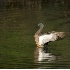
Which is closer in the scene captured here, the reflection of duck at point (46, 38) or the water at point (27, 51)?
the water at point (27, 51)

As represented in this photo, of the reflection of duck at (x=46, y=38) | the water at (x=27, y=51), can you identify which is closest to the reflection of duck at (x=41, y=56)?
the water at (x=27, y=51)

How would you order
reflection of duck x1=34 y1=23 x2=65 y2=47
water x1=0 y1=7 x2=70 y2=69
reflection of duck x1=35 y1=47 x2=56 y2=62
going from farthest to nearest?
reflection of duck x1=34 y1=23 x2=65 y2=47, reflection of duck x1=35 y1=47 x2=56 y2=62, water x1=0 y1=7 x2=70 y2=69

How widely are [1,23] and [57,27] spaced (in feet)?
13.3

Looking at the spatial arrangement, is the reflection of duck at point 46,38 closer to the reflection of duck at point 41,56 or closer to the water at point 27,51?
the water at point 27,51

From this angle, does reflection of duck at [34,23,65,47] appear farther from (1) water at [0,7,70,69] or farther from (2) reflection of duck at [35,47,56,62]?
(2) reflection of duck at [35,47,56,62]

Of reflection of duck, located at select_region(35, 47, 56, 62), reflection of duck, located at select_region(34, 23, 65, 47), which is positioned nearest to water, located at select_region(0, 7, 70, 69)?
reflection of duck, located at select_region(35, 47, 56, 62)

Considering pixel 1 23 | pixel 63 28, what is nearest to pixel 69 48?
pixel 63 28

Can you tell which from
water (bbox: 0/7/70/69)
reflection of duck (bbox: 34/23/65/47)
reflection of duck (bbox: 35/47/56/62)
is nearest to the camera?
water (bbox: 0/7/70/69)

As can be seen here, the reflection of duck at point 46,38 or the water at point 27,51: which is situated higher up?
the reflection of duck at point 46,38

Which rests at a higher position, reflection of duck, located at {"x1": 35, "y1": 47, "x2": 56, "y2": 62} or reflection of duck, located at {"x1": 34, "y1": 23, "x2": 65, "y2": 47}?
reflection of duck, located at {"x1": 34, "y1": 23, "x2": 65, "y2": 47}

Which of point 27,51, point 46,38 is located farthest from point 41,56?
point 46,38

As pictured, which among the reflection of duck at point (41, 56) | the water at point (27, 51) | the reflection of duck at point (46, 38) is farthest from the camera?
the reflection of duck at point (46, 38)

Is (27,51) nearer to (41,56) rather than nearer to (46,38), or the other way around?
(41,56)

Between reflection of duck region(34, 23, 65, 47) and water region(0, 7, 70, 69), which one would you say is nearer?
water region(0, 7, 70, 69)
